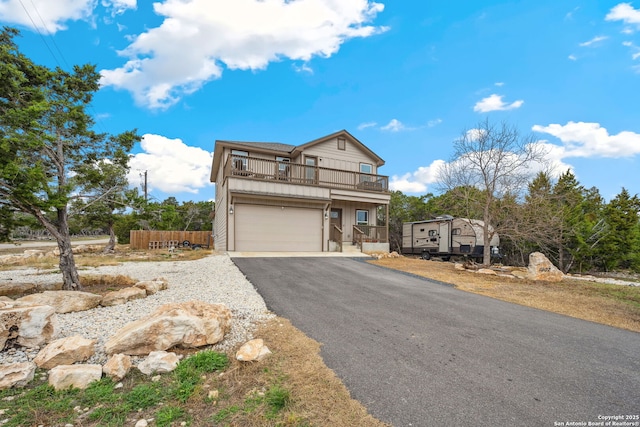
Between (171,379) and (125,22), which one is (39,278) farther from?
(125,22)

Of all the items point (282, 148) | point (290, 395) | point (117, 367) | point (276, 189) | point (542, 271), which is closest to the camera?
point (290, 395)

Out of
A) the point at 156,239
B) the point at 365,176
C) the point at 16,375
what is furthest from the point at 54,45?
the point at 156,239

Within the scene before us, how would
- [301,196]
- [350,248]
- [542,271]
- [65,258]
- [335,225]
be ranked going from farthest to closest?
[335,225] < [350,248] < [301,196] < [542,271] < [65,258]

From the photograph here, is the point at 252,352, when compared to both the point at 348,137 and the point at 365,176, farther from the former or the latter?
the point at 348,137

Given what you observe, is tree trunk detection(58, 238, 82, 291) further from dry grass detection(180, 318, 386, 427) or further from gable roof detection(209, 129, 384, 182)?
gable roof detection(209, 129, 384, 182)

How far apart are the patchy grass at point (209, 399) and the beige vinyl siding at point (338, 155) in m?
15.6

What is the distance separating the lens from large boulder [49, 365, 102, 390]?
2914mm

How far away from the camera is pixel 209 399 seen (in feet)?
8.93

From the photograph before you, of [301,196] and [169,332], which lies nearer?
[169,332]

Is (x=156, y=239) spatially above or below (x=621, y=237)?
below

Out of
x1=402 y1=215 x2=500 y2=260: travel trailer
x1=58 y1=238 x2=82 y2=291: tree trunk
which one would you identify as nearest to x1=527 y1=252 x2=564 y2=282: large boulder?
x1=402 y1=215 x2=500 y2=260: travel trailer

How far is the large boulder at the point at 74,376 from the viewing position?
2.91 meters

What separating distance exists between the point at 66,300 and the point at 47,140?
127 inches

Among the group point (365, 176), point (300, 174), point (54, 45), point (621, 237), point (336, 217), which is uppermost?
point (54, 45)
